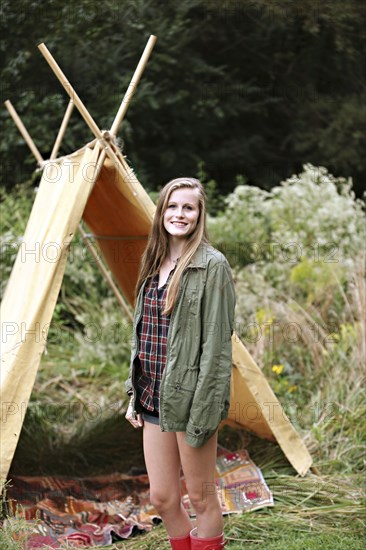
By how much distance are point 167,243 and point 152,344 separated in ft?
1.22

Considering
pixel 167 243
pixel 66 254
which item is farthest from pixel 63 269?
pixel 167 243

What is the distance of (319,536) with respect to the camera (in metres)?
3.45

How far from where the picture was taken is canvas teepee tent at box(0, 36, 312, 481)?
3352 mm

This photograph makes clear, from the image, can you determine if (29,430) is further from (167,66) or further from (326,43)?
(326,43)

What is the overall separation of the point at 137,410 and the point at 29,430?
2225 millimetres

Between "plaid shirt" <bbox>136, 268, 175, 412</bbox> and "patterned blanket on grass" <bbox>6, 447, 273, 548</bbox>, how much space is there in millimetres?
1044

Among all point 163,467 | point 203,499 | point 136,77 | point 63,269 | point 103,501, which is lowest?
point 103,501

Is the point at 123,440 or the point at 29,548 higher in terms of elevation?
the point at 123,440

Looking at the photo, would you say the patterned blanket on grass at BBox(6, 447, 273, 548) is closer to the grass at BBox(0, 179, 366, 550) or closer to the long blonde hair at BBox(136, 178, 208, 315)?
the grass at BBox(0, 179, 366, 550)

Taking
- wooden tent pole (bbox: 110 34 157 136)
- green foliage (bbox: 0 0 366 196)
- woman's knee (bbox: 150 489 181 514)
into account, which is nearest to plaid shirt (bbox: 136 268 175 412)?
woman's knee (bbox: 150 489 181 514)

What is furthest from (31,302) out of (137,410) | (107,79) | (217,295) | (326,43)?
(326,43)

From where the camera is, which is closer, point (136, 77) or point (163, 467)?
point (163, 467)

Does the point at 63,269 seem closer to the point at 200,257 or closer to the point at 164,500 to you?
the point at 200,257

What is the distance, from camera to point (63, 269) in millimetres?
3508
